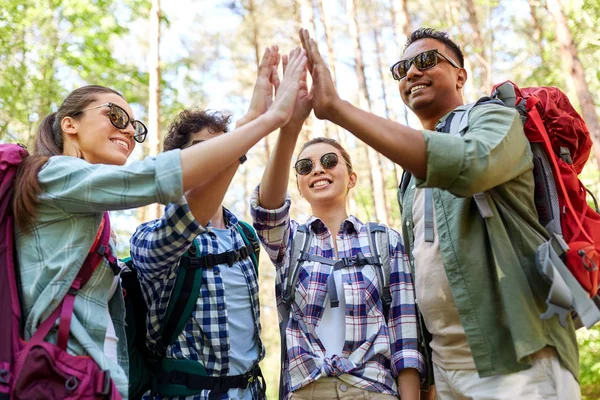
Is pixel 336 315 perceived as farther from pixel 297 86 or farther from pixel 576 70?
pixel 576 70

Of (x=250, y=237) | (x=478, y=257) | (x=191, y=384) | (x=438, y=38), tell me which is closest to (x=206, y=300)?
(x=191, y=384)

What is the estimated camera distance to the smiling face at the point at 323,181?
12.1 feet

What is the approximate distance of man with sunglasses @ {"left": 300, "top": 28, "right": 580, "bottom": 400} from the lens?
7.57 feet

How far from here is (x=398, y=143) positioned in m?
2.32

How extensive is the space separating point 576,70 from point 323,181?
27.7 feet

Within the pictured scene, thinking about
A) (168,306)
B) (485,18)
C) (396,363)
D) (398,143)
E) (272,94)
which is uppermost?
(485,18)

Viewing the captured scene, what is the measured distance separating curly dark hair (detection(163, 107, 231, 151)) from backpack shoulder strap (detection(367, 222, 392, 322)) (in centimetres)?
115

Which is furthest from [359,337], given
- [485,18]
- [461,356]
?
[485,18]

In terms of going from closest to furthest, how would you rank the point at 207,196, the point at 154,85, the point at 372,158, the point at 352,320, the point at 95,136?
the point at 207,196 → the point at 95,136 → the point at 352,320 → the point at 154,85 → the point at 372,158

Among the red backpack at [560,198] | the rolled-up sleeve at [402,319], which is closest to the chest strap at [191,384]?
the rolled-up sleeve at [402,319]

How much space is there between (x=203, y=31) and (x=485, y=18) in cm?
1258

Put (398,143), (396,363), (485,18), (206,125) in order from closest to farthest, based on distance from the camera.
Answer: (398,143) → (396,363) → (206,125) → (485,18)

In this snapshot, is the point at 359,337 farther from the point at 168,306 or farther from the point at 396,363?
the point at 168,306

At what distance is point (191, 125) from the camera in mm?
3451
